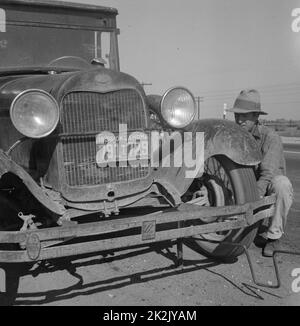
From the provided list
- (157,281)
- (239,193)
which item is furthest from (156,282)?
(239,193)

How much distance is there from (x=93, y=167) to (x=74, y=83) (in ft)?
1.93

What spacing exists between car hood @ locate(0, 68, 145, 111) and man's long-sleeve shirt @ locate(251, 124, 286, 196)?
145 centimetres

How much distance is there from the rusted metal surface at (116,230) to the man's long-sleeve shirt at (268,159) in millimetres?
617

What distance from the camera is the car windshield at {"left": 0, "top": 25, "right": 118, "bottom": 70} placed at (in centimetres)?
431

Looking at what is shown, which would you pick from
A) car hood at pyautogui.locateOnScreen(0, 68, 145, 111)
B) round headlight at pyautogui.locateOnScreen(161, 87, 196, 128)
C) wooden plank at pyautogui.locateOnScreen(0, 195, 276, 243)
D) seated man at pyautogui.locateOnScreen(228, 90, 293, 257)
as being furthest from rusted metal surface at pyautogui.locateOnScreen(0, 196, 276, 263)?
car hood at pyautogui.locateOnScreen(0, 68, 145, 111)

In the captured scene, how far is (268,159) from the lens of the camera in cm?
425

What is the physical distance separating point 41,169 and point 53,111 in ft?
1.71

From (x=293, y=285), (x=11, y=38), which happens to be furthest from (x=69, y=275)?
(x=11, y=38)

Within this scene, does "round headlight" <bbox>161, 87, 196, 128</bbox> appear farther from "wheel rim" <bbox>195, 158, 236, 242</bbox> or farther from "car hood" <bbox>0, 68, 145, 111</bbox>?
"wheel rim" <bbox>195, 158, 236, 242</bbox>

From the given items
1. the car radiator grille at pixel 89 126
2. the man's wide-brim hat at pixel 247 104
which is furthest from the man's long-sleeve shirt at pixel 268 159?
the car radiator grille at pixel 89 126

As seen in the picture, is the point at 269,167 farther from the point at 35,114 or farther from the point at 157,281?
the point at 35,114

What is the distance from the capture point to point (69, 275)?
3.78 meters

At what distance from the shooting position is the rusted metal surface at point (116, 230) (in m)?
2.70

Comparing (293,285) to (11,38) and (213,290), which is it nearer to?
(213,290)
